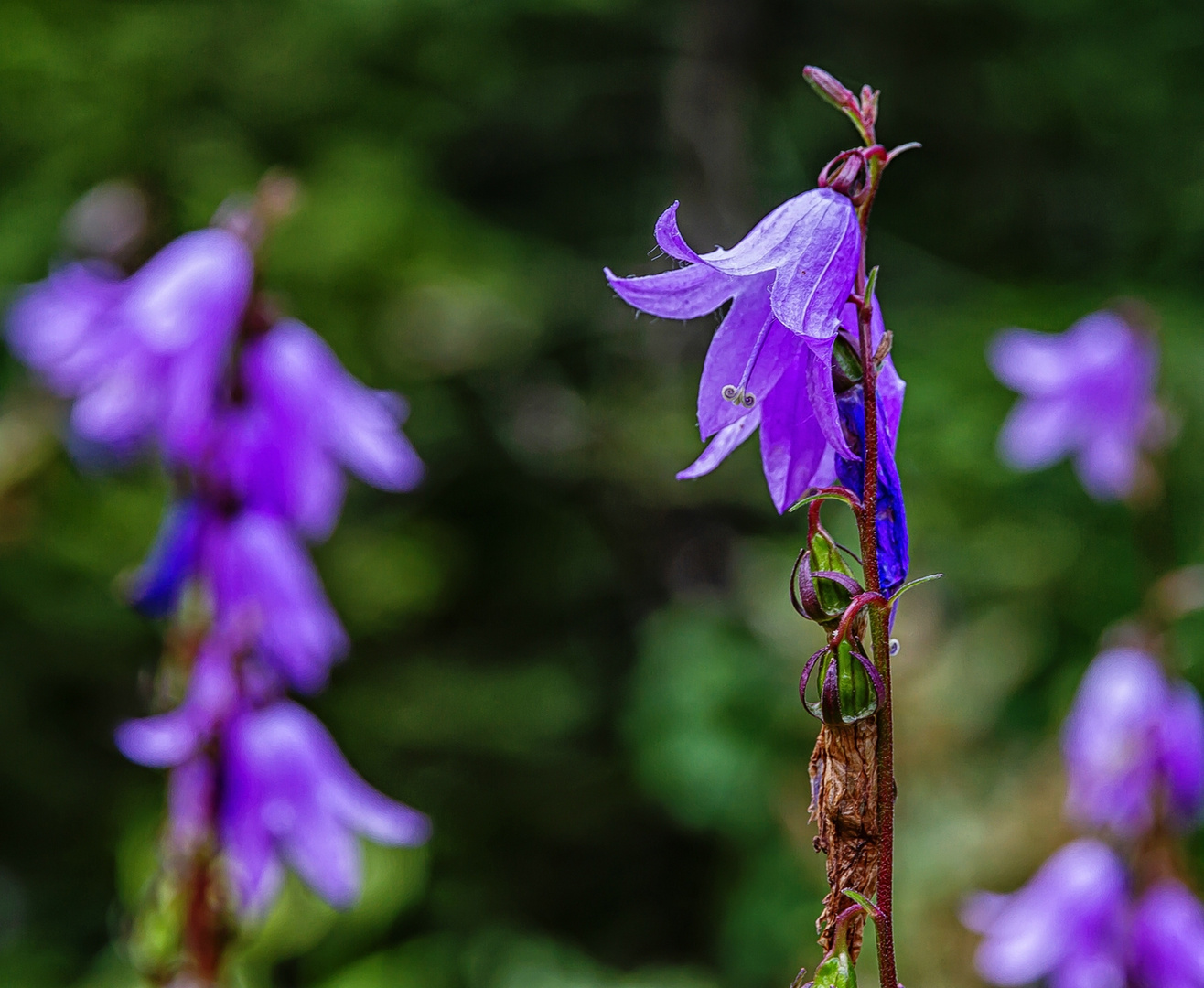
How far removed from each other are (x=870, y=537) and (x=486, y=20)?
416 cm

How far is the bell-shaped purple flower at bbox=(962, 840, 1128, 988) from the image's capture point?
1844mm

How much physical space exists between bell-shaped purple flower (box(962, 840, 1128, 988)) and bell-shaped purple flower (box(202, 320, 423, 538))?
4.04 ft

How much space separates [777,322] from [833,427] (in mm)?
114

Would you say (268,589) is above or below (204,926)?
above

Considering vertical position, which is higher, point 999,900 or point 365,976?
point 999,900

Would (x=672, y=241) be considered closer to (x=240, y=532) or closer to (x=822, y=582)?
(x=822, y=582)

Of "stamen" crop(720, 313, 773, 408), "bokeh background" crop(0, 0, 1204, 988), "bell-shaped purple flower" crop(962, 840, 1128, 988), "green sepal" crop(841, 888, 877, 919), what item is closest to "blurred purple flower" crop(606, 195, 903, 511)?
"stamen" crop(720, 313, 773, 408)

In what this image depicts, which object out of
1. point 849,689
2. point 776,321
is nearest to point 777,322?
point 776,321

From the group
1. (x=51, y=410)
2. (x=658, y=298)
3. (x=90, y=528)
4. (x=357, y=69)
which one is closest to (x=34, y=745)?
(x=90, y=528)

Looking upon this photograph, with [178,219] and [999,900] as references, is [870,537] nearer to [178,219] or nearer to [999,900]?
[999,900]

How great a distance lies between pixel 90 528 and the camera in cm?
352

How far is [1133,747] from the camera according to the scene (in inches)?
74.9

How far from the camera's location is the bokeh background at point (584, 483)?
338cm

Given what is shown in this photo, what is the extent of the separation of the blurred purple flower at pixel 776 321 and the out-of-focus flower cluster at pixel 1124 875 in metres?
1.27
